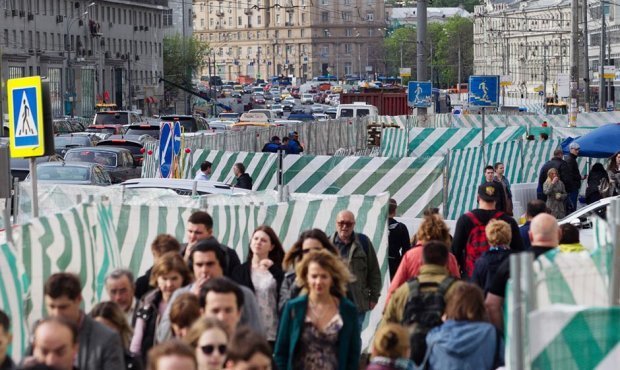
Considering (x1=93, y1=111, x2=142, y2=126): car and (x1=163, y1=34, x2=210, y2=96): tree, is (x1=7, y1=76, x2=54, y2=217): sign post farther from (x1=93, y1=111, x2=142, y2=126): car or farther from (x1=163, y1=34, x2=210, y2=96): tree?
(x1=163, y1=34, x2=210, y2=96): tree

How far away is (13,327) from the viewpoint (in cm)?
1027

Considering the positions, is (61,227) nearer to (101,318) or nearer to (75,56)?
(101,318)

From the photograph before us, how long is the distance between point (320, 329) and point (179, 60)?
4933 inches

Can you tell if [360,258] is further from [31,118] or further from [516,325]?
[516,325]

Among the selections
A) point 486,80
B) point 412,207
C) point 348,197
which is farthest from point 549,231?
point 486,80

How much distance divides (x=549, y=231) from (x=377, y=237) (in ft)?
12.2

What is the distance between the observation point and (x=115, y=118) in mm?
62250

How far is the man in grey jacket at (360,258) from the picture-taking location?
42.7 feet

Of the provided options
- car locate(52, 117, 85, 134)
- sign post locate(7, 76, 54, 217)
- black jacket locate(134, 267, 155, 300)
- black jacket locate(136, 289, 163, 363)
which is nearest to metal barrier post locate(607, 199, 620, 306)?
black jacket locate(136, 289, 163, 363)

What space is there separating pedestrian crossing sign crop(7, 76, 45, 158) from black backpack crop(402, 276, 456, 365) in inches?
Answer: 152

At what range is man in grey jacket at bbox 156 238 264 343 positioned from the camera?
30.9ft

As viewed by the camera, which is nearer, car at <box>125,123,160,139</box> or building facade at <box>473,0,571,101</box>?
car at <box>125,123,160,139</box>

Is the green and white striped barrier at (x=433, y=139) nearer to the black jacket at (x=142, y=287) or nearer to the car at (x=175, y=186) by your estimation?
the car at (x=175, y=186)

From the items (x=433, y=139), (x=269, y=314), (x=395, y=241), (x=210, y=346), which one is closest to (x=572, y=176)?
(x=395, y=241)
